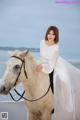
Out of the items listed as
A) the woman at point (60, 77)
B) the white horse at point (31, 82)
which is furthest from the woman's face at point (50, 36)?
the white horse at point (31, 82)

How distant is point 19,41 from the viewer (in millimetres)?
2322

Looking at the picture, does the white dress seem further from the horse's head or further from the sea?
the horse's head

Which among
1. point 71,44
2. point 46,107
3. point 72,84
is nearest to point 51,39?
point 71,44

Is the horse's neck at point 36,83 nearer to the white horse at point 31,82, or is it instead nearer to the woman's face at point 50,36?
the white horse at point 31,82

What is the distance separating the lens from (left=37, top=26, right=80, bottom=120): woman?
223cm

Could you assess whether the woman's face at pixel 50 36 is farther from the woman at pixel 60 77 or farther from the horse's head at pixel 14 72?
the horse's head at pixel 14 72

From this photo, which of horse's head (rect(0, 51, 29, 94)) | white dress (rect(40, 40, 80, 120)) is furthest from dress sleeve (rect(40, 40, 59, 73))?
horse's head (rect(0, 51, 29, 94))

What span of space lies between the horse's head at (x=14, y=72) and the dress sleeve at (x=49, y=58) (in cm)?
14

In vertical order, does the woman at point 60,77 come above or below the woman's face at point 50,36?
below

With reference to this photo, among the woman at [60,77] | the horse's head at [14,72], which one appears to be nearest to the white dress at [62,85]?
the woman at [60,77]

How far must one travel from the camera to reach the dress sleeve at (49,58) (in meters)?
2.23

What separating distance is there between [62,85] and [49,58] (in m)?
0.22

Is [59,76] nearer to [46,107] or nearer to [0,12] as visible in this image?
[46,107]

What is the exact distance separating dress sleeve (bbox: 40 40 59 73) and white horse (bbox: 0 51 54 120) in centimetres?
5
